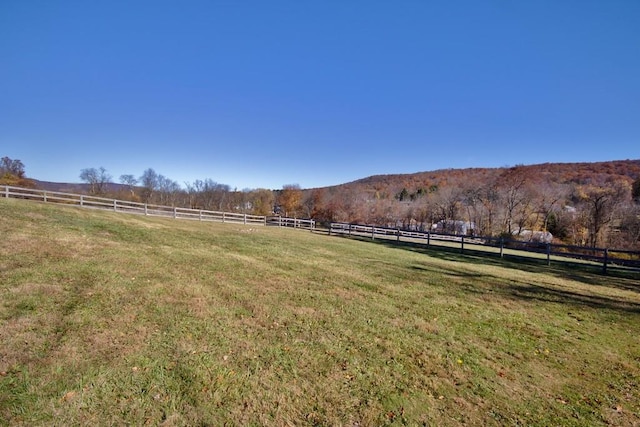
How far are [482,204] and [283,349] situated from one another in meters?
58.5

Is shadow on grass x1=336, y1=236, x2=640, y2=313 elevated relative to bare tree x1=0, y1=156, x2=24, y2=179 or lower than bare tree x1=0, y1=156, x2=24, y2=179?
lower

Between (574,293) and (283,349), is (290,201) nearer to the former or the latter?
(574,293)

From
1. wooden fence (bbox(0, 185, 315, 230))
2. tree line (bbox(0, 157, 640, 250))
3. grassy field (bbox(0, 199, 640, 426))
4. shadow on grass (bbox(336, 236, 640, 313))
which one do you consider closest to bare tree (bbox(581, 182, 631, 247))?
tree line (bbox(0, 157, 640, 250))

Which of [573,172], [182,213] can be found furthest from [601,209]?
[573,172]

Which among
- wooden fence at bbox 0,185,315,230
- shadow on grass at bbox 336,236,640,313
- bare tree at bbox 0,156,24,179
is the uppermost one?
bare tree at bbox 0,156,24,179

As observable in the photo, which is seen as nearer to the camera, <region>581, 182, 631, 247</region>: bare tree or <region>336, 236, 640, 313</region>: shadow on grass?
<region>336, 236, 640, 313</region>: shadow on grass

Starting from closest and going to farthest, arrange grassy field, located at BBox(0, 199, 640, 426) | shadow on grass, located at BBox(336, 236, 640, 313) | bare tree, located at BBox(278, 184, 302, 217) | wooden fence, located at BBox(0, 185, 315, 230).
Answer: grassy field, located at BBox(0, 199, 640, 426)
shadow on grass, located at BBox(336, 236, 640, 313)
wooden fence, located at BBox(0, 185, 315, 230)
bare tree, located at BBox(278, 184, 302, 217)

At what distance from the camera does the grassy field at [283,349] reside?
130 inches

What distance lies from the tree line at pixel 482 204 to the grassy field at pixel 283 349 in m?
28.1

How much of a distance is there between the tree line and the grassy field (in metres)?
28.1

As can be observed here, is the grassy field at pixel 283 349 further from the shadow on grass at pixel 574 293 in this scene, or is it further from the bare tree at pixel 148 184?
the bare tree at pixel 148 184

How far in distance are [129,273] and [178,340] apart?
147 inches

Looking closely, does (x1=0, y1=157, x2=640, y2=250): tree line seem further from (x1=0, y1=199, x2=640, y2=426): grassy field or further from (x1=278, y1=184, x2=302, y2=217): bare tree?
(x1=0, y1=199, x2=640, y2=426): grassy field

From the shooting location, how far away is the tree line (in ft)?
132
